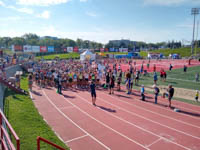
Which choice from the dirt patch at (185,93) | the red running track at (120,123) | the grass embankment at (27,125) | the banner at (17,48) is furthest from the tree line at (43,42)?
the grass embankment at (27,125)

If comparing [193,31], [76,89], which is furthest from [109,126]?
[193,31]

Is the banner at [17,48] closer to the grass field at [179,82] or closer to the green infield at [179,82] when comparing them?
the grass field at [179,82]

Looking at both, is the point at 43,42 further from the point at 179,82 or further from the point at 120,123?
the point at 120,123

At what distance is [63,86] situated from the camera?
1741cm

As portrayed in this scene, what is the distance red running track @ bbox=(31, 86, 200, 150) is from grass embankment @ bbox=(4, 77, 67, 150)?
0.55 m

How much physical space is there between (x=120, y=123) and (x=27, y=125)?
4.93 m

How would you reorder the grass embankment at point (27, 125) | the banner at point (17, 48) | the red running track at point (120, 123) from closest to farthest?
the grass embankment at point (27, 125) → the red running track at point (120, 123) → the banner at point (17, 48)

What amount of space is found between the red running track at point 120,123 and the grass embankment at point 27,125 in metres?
0.55

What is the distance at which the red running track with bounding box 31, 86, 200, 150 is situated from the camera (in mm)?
7258

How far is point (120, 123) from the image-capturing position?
9227 mm

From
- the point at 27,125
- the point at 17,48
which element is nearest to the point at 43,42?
the point at 17,48

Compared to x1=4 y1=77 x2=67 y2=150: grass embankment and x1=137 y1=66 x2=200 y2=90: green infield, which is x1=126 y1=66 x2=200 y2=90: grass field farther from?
x1=4 y1=77 x2=67 y2=150: grass embankment

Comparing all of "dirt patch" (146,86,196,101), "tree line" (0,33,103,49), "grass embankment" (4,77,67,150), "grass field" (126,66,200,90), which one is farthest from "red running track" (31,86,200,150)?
"tree line" (0,33,103,49)

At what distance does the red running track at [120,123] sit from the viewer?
7258 mm
